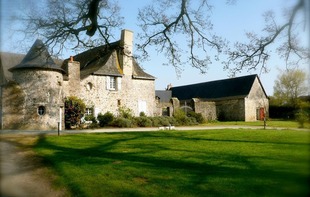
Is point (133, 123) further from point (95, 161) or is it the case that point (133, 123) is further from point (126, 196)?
point (126, 196)

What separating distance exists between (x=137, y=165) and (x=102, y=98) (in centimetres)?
2557

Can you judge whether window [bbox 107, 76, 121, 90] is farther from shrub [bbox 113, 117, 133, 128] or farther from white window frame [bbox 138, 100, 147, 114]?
shrub [bbox 113, 117, 133, 128]

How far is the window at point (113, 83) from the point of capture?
110 feet

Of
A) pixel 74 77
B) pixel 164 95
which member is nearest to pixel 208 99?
pixel 164 95

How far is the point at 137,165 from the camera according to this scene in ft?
25.9

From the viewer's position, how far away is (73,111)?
2778 cm

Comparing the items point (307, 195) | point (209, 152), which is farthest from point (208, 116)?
point (307, 195)

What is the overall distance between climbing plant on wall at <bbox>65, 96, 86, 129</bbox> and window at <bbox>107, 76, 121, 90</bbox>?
17.2 feet

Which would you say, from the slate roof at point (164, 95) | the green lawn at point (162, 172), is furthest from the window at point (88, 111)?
the slate roof at point (164, 95)

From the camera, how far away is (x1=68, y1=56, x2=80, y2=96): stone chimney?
30719 millimetres

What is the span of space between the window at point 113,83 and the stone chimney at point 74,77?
355 centimetres

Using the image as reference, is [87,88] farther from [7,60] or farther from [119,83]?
[7,60]

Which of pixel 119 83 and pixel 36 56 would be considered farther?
pixel 119 83

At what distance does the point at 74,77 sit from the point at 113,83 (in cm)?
455
